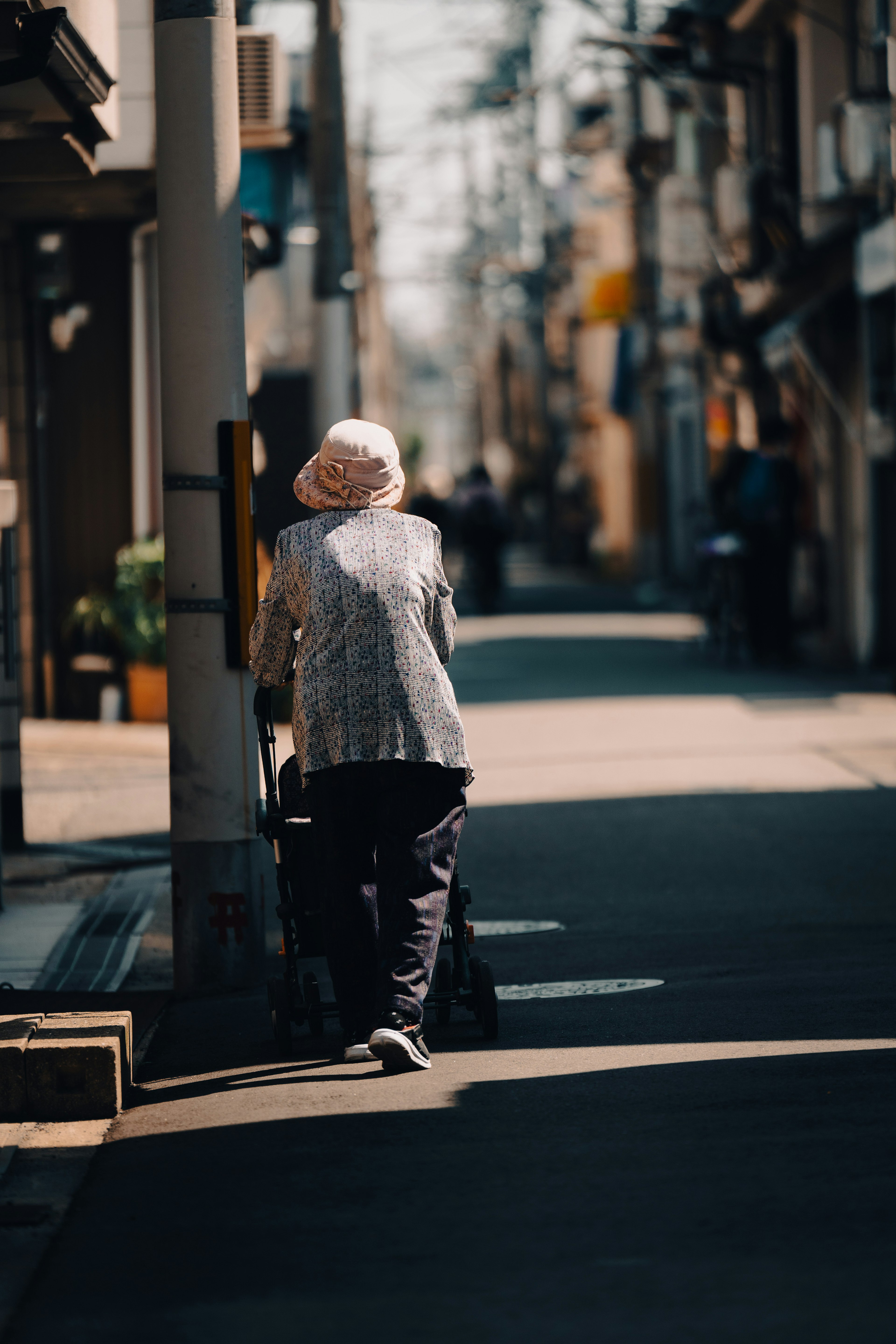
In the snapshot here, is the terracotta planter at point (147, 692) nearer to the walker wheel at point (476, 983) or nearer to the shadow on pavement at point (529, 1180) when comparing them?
the shadow on pavement at point (529, 1180)

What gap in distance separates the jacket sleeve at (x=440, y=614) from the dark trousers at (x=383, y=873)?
1.15 feet

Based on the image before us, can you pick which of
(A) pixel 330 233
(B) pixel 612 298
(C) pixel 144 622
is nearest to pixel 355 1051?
(C) pixel 144 622

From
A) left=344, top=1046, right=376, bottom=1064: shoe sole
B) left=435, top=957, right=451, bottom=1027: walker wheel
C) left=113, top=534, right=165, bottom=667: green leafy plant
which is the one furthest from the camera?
left=113, top=534, right=165, bottom=667: green leafy plant

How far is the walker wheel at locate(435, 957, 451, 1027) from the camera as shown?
6.03 metres

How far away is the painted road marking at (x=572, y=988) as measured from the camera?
21.4 ft

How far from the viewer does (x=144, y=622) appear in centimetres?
1499

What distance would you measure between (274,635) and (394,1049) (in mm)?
1143

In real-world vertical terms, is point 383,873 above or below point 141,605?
below

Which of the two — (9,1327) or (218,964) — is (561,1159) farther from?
(218,964)

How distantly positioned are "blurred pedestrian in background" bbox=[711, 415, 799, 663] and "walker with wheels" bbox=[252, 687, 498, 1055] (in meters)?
13.9

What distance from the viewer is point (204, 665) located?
6.80 metres

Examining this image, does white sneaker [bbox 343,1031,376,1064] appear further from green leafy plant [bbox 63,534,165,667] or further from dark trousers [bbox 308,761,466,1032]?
green leafy plant [bbox 63,534,165,667]

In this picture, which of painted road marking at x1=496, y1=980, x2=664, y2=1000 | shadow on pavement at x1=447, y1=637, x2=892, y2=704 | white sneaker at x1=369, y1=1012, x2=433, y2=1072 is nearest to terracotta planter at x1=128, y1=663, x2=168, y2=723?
shadow on pavement at x1=447, y1=637, x2=892, y2=704

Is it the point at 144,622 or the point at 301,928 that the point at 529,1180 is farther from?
the point at 144,622
